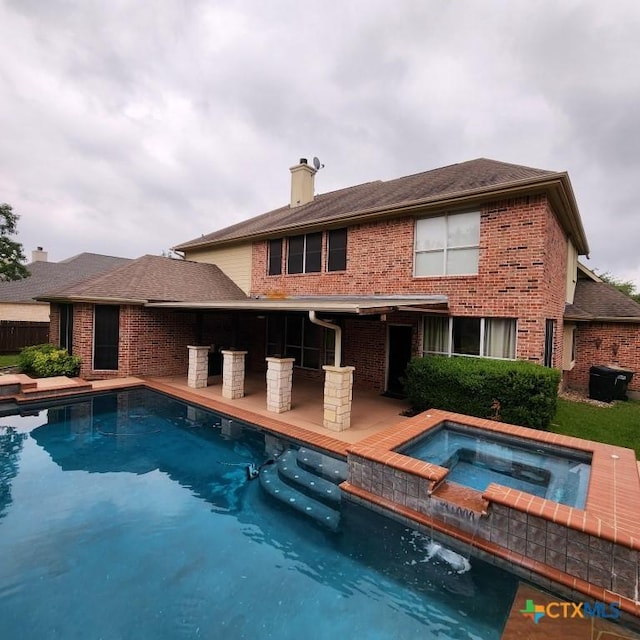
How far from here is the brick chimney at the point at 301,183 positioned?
18375 mm

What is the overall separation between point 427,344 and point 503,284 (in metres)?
2.72

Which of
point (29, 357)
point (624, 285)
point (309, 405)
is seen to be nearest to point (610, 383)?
point (309, 405)

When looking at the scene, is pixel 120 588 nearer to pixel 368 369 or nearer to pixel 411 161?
pixel 368 369

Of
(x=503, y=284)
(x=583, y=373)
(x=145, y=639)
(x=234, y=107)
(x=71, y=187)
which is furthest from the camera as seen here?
(x=71, y=187)

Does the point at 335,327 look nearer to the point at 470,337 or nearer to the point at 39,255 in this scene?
the point at 470,337

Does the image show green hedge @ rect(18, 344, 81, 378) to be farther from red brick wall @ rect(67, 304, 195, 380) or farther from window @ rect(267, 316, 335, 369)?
window @ rect(267, 316, 335, 369)

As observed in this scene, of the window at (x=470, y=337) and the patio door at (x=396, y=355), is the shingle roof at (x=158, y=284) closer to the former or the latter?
the patio door at (x=396, y=355)

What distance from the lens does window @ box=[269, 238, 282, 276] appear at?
14320 millimetres

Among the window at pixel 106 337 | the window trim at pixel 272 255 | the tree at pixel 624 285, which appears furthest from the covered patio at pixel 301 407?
the tree at pixel 624 285

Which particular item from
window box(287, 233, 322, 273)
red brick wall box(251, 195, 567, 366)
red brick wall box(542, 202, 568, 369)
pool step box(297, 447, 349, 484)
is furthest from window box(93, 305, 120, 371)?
red brick wall box(542, 202, 568, 369)

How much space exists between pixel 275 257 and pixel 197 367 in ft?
18.8

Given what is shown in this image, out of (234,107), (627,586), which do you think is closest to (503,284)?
(627,586)

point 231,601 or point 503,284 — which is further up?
point 503,284

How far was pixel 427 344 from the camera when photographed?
1046cm
